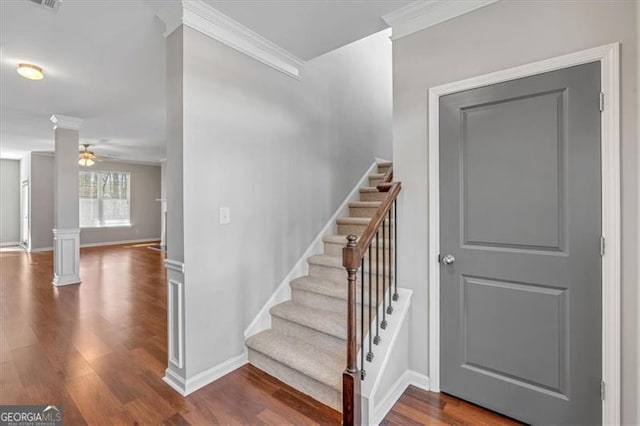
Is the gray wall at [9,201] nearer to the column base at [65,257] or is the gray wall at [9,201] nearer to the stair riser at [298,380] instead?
the column base at [65,257]

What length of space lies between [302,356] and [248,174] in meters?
1.45

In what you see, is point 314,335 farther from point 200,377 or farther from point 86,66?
point 86,66

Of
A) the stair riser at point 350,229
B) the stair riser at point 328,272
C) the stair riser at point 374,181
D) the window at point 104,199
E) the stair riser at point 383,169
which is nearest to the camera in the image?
the stair riser at point 328,272

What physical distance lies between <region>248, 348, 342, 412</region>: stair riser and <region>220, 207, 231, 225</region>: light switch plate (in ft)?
3.41

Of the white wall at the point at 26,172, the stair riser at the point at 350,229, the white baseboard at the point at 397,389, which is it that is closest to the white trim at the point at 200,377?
the white baseboard at the point at 397,389

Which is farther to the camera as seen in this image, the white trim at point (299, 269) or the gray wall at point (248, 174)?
the white trim at point (299, 269)

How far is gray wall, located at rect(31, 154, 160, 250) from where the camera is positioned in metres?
7.98

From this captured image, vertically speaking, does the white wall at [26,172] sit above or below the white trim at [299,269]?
above

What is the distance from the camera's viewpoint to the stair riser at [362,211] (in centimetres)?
344

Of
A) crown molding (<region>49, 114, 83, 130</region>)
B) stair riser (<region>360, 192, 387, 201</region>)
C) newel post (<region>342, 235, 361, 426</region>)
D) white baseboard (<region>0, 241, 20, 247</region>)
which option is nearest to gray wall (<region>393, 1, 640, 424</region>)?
newel post (<region>342, 235, 361, 426</region>)

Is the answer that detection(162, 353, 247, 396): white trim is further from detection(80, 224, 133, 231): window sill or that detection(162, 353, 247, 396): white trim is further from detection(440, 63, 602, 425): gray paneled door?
detection(80, 224, 133, 231): window sill

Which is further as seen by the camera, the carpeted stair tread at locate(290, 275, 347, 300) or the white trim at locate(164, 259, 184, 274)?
the carpeted stair tread at locate(290, 275, 347, 300)

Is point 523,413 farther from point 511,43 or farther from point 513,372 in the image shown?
point 511,43

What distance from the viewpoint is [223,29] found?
222cm
